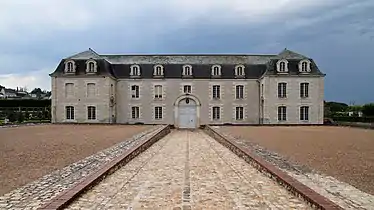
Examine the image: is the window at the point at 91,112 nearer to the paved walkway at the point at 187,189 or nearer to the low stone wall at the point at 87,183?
the low stone wall at the point at 87,183

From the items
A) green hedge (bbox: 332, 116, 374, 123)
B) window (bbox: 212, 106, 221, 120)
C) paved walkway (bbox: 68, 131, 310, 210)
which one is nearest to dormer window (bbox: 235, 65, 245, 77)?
window (bbox: 212, 106, 221, 120)

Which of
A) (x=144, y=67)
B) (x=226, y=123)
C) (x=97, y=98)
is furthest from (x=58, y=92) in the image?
(x=226, y=123)

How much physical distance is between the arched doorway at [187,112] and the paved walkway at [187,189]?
2888 centimetres

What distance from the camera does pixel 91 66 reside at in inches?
1496

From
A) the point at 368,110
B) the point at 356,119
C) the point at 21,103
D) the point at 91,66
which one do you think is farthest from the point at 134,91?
the point at 368,110

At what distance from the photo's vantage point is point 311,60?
38875mm

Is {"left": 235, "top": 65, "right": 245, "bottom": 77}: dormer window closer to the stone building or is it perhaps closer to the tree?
the stone building

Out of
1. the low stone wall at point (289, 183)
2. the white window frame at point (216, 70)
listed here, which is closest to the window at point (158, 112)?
the white window frame at point (216, 70)

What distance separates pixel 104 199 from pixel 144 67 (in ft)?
113

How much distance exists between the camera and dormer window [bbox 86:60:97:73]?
37.9m

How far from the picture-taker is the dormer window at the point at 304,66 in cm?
3769

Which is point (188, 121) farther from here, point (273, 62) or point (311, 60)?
point (311, 60)

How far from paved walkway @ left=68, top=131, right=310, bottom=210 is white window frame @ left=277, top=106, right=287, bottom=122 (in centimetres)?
2789

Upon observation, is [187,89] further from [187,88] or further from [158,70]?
[158,70]
